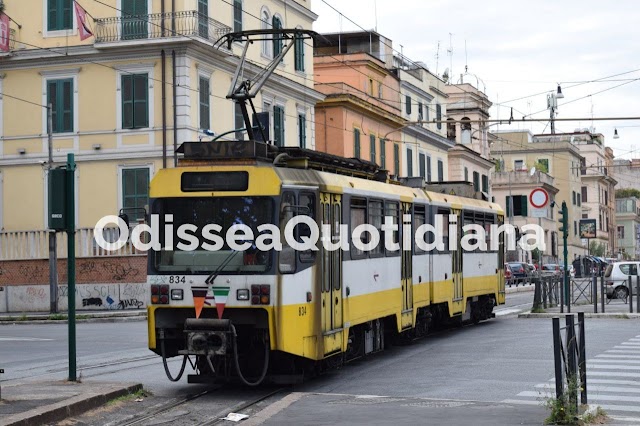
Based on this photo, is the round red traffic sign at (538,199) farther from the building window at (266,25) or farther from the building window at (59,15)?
the building window at (59,15)

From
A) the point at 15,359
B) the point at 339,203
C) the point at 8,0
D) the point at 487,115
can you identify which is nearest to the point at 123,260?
the point at 8,0

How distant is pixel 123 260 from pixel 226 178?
25.6 metres

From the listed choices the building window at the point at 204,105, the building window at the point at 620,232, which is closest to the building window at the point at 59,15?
the building window at the point at 204,105

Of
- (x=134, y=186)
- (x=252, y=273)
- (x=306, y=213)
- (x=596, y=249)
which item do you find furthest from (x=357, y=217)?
(x=596, y=249)

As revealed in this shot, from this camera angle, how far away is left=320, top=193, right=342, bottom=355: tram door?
55.1 feet

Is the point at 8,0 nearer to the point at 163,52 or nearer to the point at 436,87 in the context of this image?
the point at 163,52

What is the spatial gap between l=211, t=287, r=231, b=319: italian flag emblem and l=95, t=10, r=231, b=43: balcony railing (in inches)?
989

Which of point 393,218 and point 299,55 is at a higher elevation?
point 299,55

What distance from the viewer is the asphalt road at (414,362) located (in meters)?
16.1

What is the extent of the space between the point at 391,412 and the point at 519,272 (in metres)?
57.7

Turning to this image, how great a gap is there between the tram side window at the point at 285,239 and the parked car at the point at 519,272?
53085 millimetres

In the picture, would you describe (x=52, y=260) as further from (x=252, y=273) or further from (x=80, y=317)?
(x=252, y=273)

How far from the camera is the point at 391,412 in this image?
1333 cm

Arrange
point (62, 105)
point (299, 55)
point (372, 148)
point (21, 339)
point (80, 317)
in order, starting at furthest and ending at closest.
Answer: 1. point (372, 148)
2. point (299, 55)
3. point (62, 105)
4. point (80, 317)
5. point (21, 339)
